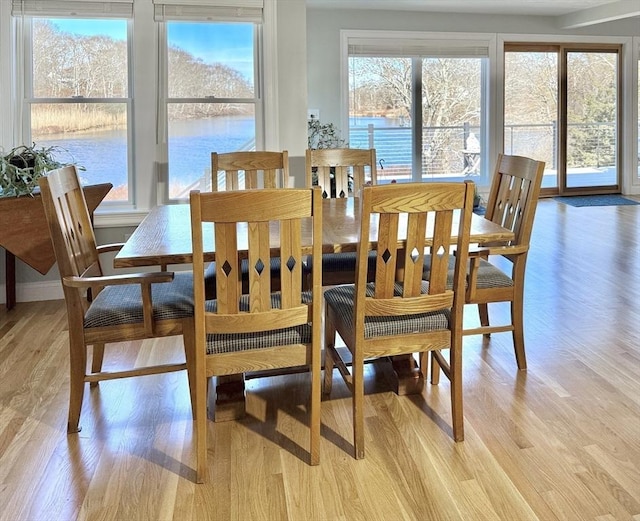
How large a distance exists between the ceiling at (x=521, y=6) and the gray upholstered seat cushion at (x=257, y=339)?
19.9 feet

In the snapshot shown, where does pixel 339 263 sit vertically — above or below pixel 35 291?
above

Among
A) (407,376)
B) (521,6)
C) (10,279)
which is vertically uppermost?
(521,6)

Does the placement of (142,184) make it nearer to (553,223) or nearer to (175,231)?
(175,231)

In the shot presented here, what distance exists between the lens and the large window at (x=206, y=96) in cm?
399

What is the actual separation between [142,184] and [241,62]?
1.11m

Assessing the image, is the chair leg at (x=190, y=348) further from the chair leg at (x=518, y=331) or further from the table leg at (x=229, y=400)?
the chair leg at (x=518, y=331)

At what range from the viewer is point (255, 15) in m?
3.95

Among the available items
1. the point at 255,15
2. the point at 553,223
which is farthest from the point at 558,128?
the point at 255,15

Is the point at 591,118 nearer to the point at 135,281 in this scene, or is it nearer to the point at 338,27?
the point at 338,27

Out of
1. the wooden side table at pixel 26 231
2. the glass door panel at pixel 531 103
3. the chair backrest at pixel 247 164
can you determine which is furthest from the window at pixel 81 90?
the glass door panel at pixel 531 103

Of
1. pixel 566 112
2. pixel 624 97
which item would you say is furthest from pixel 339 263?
pixel 624 97

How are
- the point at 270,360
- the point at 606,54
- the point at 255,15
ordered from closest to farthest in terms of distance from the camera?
the point at 270,360 → the point at 255,15 → the point at 606,54

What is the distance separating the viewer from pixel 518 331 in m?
2.71

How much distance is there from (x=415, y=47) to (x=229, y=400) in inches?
262
